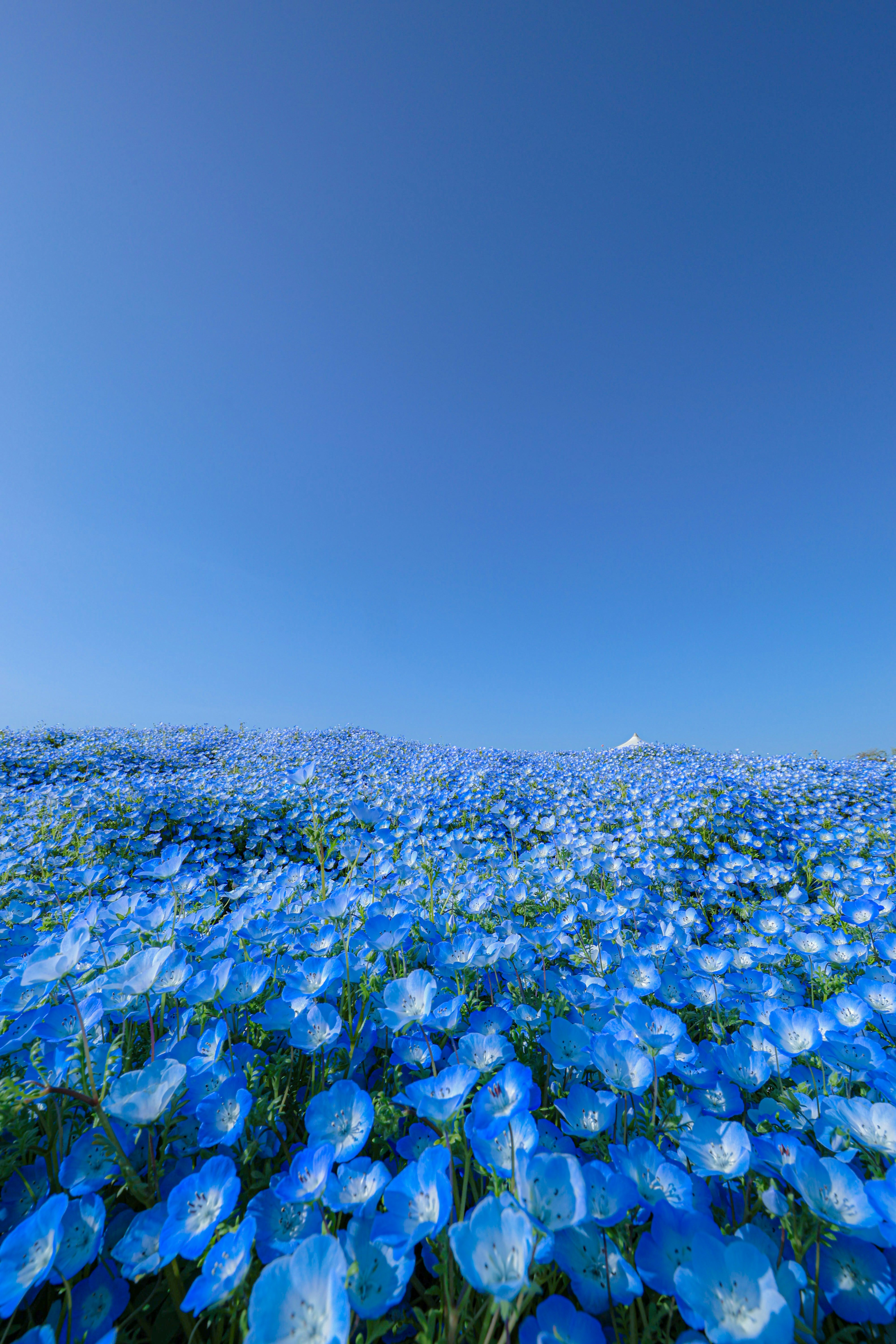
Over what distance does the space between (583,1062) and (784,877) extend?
4.86 m

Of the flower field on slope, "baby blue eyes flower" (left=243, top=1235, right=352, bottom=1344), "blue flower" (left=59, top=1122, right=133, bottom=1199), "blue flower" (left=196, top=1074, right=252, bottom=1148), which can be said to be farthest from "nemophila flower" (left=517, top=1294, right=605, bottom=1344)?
"blue flower" (left=59, top=1122, right=133, bottom=1199)

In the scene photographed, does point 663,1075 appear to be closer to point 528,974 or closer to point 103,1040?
point 528,974

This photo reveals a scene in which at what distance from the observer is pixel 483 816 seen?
731 centimetres

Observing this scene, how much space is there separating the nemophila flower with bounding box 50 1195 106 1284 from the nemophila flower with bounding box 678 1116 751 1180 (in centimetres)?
131

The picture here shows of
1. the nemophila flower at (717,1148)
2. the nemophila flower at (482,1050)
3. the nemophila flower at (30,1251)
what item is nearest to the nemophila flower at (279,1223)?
the nemophila flower at (30,1251)

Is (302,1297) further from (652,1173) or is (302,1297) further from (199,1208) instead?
(652,1173)

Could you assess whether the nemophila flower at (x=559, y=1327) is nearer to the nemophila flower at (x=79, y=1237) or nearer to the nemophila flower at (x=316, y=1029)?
the nemophila flower at (x=316, y=1029)

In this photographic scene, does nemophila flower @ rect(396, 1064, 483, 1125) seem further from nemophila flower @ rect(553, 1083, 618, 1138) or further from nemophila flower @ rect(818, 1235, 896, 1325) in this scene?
nemophila flower @ rect(818, 1235, 896, 1325)

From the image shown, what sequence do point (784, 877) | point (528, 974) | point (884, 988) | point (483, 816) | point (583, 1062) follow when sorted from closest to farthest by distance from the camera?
point (583, 1062) < point (884, 988) < point (528, 974) < point (784, 877) < point (483, 816)

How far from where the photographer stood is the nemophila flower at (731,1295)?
2.61 feet

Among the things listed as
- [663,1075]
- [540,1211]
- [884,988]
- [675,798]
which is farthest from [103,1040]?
[675,798]

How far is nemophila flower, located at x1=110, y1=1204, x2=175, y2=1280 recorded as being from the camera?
100 centimetres

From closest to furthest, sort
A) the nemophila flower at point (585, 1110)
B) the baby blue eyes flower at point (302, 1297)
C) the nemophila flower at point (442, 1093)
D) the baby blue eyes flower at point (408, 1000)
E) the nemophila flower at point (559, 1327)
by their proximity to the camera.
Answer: the baby blue eyes flower at point (302, 1297)
the nemophila flower at point (559, 1327)
the nemophila flower at point (442, 1093)
the nemophila flower at point (585, 1110)
the baby blue eyes flower at point (408, 1000)

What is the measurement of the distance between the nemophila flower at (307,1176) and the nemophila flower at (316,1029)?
0.27m
